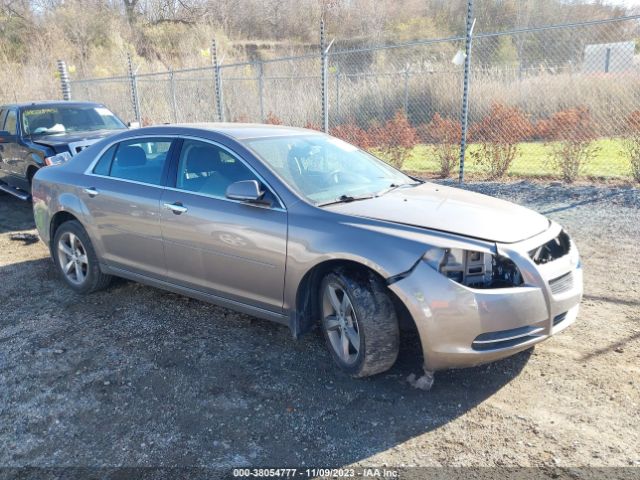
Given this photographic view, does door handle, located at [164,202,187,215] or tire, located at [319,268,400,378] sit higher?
door handle, located at [164,202,187,215]

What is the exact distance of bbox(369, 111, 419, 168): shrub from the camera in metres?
10.3

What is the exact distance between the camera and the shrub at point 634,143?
26.1 ft

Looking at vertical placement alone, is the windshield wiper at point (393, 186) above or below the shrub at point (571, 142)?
above

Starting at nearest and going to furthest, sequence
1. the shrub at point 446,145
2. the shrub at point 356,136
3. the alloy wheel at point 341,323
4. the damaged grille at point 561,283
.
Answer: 1. the damaged grille at point 561,283
2. the alloy wheel at point 341,323
3. the shrub at point 446,145
4. the shrub at point 356,136

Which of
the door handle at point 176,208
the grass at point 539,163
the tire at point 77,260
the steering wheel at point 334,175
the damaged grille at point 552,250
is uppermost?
the steering wheel at point 334,175

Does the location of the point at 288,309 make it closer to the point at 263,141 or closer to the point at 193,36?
the point at 263,141

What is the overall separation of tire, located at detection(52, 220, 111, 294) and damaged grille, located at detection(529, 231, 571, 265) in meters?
3.78

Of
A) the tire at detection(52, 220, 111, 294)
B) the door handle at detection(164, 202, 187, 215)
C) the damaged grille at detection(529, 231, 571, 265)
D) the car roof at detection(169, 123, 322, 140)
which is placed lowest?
the tire at detection(52, 220, 111, 294)

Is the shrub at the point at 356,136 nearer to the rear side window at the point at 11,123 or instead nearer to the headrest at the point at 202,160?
the rear side window at the point at 11,123

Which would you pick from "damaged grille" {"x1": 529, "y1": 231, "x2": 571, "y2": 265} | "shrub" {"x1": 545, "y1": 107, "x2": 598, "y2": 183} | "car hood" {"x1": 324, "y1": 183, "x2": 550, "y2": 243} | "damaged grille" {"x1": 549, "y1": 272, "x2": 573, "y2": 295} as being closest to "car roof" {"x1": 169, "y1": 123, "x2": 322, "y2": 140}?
"car hood" {"x1": 324, "y1": 183, "x2": 550, "y2": 243}

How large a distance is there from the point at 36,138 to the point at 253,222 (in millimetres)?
6307

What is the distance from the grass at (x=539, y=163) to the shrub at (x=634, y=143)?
0.73 ft

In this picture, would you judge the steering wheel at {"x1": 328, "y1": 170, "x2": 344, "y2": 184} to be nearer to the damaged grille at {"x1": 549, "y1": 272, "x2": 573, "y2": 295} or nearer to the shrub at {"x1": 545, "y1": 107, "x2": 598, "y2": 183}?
the damaged grille at {"x1": 549, "y1": 272, "x2": 573, "y2": 295}

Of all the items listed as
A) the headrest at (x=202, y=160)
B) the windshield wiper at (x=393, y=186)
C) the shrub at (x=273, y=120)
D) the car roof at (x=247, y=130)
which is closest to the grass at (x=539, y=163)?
the shrub at (x=273, y=120)
